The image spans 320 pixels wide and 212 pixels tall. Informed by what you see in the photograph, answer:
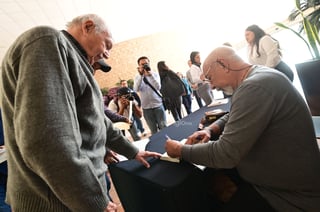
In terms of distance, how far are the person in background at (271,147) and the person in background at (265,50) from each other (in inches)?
71.2

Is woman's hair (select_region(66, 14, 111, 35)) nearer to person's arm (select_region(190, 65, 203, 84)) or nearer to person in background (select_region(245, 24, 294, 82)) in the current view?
person in background (select_region(245, 24, 294, 82))

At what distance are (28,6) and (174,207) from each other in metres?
4.04

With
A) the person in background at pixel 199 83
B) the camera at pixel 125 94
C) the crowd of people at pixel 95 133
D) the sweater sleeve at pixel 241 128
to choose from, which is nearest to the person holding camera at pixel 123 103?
the camera at pixel 125 94

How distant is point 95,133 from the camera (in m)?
0.72

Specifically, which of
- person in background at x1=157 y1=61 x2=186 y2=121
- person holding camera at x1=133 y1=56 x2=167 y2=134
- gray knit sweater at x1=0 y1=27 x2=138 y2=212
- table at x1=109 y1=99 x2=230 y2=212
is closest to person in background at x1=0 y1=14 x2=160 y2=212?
gray knit sweater at x1=0 y1=27 x2=138 y2=212

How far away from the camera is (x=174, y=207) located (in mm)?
682

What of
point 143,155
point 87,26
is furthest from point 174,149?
point 87,26

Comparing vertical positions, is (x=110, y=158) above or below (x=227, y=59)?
below

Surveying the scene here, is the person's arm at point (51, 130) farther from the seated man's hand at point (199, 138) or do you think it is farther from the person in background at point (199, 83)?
the person in background at point (199, 83)

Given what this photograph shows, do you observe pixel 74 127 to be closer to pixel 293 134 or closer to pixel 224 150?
pixel 224 150

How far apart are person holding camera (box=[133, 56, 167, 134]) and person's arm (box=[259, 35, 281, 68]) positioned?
1.58 m

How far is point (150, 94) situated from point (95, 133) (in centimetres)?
228

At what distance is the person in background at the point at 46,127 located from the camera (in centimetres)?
48

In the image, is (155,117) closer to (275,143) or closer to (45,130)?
(275,143)
